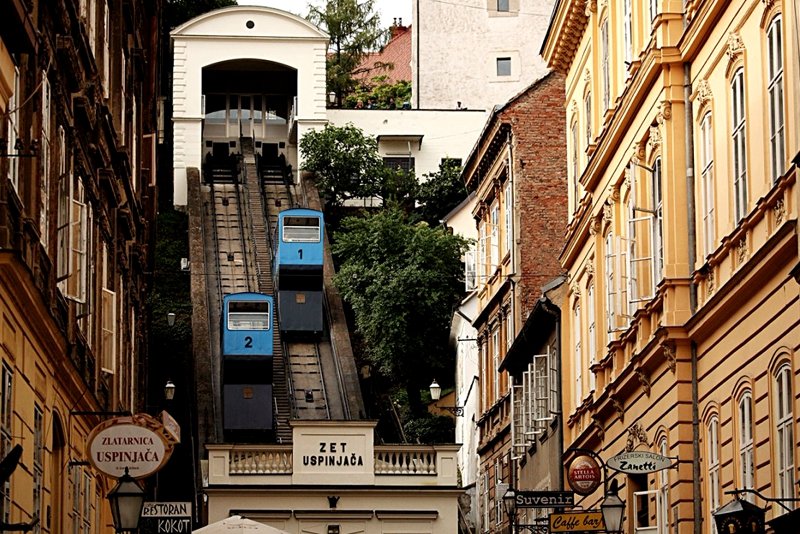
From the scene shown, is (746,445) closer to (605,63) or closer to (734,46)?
(734,46)

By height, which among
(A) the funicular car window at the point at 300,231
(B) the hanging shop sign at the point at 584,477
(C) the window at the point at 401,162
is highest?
(C) the window at the point at 401,162

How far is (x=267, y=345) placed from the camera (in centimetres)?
5859

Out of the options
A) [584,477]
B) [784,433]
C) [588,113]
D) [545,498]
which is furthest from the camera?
[588,113]

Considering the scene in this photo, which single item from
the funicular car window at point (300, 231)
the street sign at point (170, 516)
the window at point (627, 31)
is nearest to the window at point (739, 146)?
the window at point (627, 31)

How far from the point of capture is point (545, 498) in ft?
90.0

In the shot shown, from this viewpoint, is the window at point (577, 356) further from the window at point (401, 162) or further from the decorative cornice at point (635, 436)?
the window at point (401, 162)

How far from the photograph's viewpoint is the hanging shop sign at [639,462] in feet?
69.6

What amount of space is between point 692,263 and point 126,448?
7743 mm

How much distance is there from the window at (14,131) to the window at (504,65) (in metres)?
64.8

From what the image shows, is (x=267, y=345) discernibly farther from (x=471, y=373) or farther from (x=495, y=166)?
(x=495, y=166)

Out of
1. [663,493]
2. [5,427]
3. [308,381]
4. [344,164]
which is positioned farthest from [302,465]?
[344,164]

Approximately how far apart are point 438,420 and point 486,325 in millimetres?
11736

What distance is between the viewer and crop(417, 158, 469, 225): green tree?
249 ft

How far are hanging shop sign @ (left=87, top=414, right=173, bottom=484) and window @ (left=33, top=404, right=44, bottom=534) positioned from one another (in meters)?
0.63
